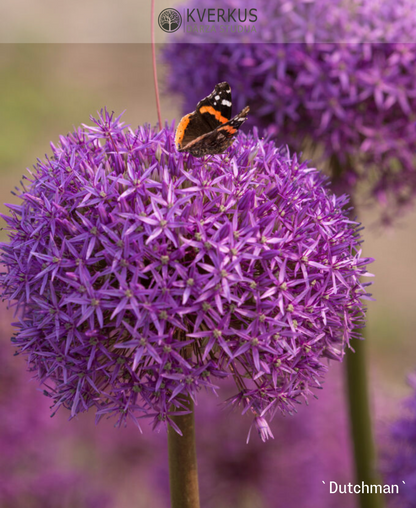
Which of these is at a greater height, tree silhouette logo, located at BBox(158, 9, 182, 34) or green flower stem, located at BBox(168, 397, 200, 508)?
tree silhouette logo, located at BBox(158, 9, 182, 34)

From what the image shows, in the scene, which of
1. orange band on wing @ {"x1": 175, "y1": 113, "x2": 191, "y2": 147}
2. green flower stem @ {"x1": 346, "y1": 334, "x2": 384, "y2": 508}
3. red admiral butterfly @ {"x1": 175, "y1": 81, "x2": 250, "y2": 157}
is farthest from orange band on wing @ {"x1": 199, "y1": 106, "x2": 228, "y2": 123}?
green flower stem @ {"x1": 346, "y1": 334, "x2": 384, "y2": 508}

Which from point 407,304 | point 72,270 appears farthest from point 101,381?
point 407,304

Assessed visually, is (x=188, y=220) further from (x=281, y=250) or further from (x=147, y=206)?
(x=281, y=250)

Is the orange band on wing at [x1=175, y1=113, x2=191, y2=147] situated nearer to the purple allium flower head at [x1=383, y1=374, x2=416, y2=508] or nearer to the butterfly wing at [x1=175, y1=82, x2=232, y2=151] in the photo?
the butterfly wing at [x1=175, y1=82, x2=232, y2=151]

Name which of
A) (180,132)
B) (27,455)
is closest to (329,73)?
(180,132)

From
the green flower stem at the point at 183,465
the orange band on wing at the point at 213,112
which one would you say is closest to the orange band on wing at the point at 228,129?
the orange band on wing at the point at 213,112

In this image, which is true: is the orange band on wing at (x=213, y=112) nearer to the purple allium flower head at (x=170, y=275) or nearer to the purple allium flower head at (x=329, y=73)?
the purple allium flower head at (x=170, y=275)
